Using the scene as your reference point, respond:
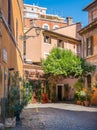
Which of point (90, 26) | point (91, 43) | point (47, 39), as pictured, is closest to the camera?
point (90, 26)

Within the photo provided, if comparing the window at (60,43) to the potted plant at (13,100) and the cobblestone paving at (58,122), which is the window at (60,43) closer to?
the cobblestone paving at (58,122)

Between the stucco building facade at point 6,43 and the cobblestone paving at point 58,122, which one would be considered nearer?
the stucco building facade at point 6,43

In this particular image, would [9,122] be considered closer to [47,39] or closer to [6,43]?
[6,43]

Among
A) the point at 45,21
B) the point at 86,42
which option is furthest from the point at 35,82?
the point at 45,21

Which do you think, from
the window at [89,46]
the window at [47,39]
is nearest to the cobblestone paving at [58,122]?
the window at [89,46]

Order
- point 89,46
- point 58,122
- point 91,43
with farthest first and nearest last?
point 89,46, point 91,43, point 58,122

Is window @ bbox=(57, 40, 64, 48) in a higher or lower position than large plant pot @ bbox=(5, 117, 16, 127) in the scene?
higher

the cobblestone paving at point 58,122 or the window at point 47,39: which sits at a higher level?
the window at point 47,39

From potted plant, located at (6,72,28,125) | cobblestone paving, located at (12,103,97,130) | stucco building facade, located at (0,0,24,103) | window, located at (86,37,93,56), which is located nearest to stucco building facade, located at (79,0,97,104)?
window, located at (86,37,93,56)

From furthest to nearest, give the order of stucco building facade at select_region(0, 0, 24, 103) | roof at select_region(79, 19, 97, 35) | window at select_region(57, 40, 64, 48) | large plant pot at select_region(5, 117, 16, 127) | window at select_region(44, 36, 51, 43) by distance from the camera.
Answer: window at select_region(57, 40, 64, 48)
window at select_region(44, 36, 51, 43)
roof at select_region(79, 19, 97, 35)
large plant pot at select_region(5, 117, 16, 127)
stucco building facade at select_region(0, 0, 24, 103)

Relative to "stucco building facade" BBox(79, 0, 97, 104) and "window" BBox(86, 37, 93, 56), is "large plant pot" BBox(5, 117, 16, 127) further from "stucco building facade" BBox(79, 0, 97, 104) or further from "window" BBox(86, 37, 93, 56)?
"window" BBox(86, 37, 93, 56)

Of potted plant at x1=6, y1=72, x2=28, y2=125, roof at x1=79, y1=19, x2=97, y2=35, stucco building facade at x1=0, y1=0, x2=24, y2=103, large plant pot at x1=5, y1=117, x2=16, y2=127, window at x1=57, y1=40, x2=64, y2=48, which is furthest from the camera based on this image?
window at x1=57, y1=40, x2=64, y2=48

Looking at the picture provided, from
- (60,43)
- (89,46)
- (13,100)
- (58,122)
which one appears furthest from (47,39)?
Result: (13,100)

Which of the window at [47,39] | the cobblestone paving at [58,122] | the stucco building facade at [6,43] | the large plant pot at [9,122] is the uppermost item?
the window at [47,39]
